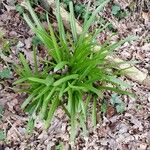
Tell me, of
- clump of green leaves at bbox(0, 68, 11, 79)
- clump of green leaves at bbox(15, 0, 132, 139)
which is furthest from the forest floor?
clump of green leaves at bbox(15, 0, 132, 139)

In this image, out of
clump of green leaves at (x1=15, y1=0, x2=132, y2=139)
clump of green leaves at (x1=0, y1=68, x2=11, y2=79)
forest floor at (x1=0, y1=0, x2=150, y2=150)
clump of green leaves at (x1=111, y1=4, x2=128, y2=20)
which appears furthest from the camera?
clump of green leaves at (x1=111, y1=4, x2=128, y2=20)

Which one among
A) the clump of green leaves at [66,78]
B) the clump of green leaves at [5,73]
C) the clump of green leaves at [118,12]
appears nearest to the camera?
the clump of green leaves at [66,78]

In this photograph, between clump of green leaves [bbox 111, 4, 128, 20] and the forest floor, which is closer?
the forest floor

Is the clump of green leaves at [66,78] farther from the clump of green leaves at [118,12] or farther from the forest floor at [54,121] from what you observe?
the clump of green leaves at [118,12]

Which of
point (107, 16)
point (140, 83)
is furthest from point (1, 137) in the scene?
point (107, 16)

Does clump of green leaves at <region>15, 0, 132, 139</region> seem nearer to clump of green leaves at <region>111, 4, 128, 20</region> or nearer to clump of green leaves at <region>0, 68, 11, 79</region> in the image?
clump of green leaves at <region>0, 68, 11, 79</region>

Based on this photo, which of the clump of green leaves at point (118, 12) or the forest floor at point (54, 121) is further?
the clump of green leaves at point (118, 12)

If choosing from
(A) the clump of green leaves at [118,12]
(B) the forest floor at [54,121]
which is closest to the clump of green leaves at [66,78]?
(B) the forest floor at [54,121]

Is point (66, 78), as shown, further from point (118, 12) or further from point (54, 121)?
point (118, 12)

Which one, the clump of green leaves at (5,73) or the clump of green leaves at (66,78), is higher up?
the clump of green leaves at (5,73)
